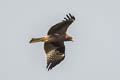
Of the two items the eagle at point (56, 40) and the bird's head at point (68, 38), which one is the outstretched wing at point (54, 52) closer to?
the eagle at point (56, 40)

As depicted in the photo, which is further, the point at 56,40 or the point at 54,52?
the point at 54,52

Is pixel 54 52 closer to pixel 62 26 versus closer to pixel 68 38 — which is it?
pixel 68 38

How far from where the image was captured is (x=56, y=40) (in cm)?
1570

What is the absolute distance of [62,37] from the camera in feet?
51.7

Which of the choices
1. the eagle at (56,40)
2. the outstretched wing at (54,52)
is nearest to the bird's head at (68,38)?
the eagle at (56,40)

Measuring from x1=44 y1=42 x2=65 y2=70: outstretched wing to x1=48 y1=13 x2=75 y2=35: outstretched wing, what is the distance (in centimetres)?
78

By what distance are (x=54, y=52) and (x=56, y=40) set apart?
0.75m

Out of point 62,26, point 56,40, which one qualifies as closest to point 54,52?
point 56,40

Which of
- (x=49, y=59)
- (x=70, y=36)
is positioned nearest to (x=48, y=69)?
(x=49, y=59)

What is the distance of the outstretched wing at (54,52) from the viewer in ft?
51.9

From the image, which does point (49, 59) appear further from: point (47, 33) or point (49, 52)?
point (47, 33)

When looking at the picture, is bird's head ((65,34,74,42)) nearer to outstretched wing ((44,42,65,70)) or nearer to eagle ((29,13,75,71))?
eagle ((29,13,75,71))

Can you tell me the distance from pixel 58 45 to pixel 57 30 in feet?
3.27

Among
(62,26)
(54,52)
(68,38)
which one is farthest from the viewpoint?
(54,52)
